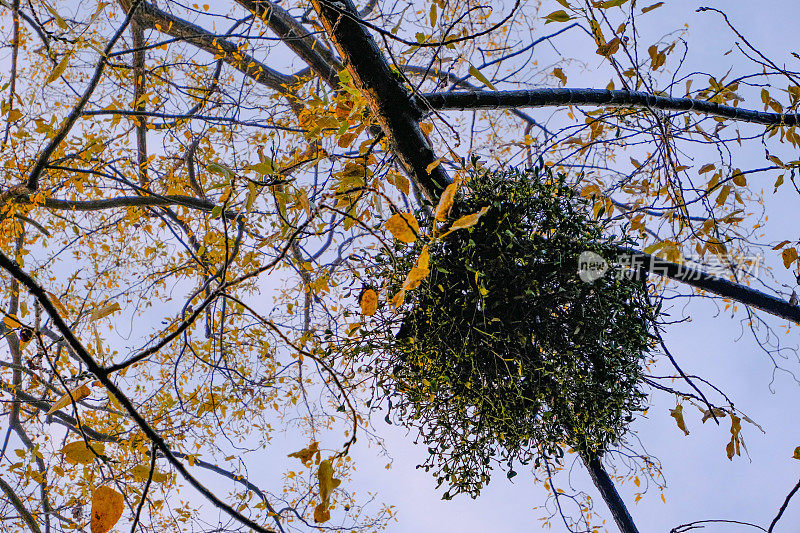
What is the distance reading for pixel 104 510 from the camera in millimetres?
568

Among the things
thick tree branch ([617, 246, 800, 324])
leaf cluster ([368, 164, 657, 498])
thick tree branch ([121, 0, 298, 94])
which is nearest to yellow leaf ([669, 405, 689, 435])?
leaf cluster ([368, 164, 657, 498])

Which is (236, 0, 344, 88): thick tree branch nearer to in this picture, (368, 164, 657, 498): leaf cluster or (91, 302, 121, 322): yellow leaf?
(368, 164, 657, 498): leaf cluster

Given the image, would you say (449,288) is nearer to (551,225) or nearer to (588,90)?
(551,225)

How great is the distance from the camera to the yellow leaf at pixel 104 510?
1.86ft

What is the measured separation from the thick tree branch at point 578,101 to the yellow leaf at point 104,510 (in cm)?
83

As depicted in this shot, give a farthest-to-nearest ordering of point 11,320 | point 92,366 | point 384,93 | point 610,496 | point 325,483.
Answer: point 610,496 < point 384,93 < point 11,320 < point 325,483 < point 92,366

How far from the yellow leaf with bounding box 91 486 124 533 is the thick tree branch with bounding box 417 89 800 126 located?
0.83 m

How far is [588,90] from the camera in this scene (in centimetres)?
117

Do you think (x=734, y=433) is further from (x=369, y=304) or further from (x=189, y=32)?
(x=189, y=32)

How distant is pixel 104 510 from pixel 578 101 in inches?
46.6

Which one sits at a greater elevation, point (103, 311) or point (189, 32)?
point (189, 32)

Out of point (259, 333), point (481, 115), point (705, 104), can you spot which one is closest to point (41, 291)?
point (705, 104)

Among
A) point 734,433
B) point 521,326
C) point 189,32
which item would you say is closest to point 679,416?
point 734,433

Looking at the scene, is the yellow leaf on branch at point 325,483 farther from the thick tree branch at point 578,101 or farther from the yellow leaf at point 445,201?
the thick tree branch at point 578,101
